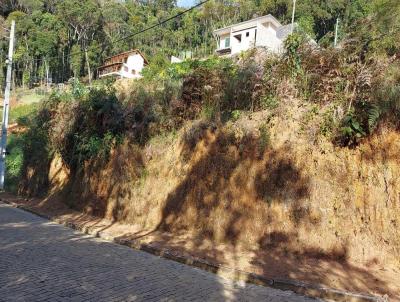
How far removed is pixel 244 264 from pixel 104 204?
650 cm

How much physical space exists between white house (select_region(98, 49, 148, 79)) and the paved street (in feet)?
160

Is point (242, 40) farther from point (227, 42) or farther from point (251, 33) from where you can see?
point (227, 42)

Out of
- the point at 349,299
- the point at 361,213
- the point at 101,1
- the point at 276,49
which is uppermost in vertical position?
the point at 101,1

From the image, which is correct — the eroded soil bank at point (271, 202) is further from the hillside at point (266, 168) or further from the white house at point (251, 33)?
the white house at point (251, 33)

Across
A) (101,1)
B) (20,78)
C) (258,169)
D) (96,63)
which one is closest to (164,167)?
(258,169)

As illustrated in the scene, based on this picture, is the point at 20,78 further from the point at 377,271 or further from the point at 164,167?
the point at 377,271

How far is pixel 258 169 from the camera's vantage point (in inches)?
340

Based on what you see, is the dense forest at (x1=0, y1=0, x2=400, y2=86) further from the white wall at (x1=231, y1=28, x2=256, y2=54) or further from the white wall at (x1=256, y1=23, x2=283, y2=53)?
the white wall at (x1=231, y1=28, x2=256, y2=54)

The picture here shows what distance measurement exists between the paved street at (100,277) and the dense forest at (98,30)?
139 ft

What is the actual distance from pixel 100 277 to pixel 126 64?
52724 millimetres

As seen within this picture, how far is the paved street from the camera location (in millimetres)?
5273

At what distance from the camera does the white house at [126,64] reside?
181 ft

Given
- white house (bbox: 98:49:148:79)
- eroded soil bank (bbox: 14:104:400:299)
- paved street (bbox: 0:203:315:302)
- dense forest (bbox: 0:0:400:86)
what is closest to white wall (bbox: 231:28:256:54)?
dense forest (bbox: 0:0:400:86)

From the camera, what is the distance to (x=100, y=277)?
6051 millimetres
